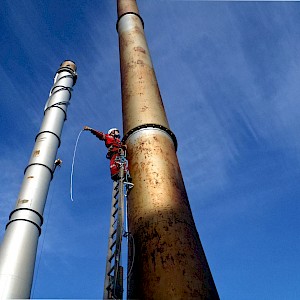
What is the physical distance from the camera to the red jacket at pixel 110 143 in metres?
8.48

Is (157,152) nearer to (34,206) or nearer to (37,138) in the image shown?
(34,206)

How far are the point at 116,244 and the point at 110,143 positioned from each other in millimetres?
3293

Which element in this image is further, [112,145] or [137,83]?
[137,83]

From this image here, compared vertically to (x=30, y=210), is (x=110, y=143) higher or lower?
higher

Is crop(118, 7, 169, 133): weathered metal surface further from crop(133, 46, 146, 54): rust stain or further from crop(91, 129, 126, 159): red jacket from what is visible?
crop(91, 129, 126, 159): red jacket

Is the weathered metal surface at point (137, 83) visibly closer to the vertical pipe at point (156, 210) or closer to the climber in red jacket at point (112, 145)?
the vertical pipe at point (156, 210)

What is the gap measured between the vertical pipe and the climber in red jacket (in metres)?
0.45

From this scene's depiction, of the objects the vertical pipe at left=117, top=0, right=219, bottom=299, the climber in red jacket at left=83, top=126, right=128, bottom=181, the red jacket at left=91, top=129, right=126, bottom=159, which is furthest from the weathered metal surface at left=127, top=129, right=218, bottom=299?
the red jacket at left=91, top=129, right=126, bottom=159

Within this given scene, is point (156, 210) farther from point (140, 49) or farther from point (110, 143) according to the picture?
point (140, 49)

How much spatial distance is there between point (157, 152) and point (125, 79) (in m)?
3.14

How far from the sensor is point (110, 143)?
8.98 meters

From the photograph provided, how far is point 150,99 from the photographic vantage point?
8555 mm

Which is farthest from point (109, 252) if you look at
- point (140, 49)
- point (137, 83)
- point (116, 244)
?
point (140, 49)

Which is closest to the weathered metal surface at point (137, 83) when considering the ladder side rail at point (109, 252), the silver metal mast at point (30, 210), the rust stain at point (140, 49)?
the rust stain at point (140, 49)
